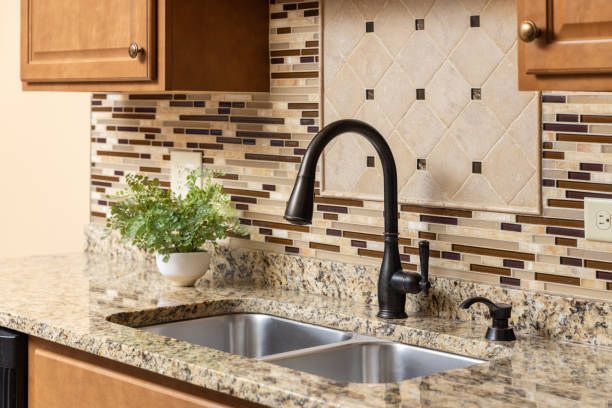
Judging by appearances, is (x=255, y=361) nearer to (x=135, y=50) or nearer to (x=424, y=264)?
(x=424, y=264)

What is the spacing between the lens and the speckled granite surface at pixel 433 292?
76.0 inches

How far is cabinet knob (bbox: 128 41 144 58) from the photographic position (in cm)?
238

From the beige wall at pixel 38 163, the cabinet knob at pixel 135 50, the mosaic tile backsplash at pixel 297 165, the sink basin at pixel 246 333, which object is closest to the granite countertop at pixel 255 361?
the sink basin at pixel 246 333

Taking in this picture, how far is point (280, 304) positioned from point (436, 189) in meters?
0.46

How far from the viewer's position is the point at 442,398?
156 centimetres

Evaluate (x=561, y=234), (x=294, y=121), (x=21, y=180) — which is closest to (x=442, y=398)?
(x=561, y=234)

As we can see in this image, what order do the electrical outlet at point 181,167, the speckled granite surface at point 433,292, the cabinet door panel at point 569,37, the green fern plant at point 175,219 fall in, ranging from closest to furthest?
the cabinet door panel at point 569,37 < the speckled granite surface at point 433,292 < the green fern plant at point 175,219 < the electrical outlet at point 181,167

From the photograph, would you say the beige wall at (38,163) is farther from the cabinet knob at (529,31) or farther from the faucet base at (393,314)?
the cabinet knob at (529,31)

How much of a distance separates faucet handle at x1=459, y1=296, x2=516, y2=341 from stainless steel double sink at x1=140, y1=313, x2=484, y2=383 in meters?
0.07

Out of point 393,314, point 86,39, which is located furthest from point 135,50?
point 393,314

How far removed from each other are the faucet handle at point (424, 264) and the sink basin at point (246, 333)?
0.84ft

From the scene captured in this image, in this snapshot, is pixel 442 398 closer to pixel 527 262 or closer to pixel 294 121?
pixel 527 262

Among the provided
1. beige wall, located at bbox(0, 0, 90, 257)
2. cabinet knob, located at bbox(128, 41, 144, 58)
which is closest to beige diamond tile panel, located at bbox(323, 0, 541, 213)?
cabinet knob, located at bbox(128, 41, 144, 58)

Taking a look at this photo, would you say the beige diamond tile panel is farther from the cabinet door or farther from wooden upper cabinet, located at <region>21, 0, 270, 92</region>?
the cabinet door
